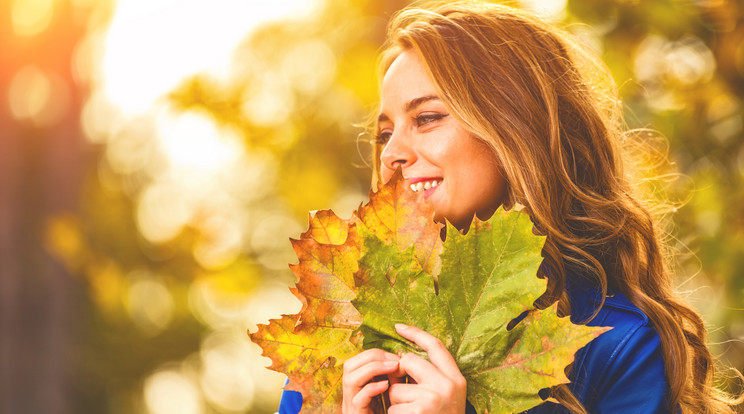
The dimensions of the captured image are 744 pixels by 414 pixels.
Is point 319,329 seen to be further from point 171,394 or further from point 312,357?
point 171,394

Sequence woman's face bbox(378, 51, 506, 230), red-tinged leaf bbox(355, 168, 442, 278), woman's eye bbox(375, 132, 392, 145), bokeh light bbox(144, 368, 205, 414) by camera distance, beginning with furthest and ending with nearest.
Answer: bokeh light bbox(144, 368, 205, 414)
woman's eye bbox(375, 132, 392, 145)
woman's face bbox(378, 51, 506, 230)
red-tinged leaf bbox(355, 168, 442, 278)

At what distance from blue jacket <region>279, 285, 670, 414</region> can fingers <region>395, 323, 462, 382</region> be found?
16.1 inches

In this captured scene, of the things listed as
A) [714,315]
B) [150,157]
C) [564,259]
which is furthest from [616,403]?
[150,157]

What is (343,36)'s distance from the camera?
7363 mm

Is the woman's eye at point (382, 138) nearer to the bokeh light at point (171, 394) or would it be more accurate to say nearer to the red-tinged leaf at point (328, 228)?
the red-tinged leaf at point (328, 228)

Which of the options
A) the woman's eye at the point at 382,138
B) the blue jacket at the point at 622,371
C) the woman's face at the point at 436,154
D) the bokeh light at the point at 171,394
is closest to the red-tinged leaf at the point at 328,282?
the blue jacket at the point at 622,371

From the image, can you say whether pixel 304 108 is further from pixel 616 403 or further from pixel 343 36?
pixel 616 403

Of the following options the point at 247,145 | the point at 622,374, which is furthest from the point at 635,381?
the point at 247,145

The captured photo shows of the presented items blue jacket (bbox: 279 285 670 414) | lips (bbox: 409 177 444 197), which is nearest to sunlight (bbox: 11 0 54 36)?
lips (bbox: 409 177 444 197)

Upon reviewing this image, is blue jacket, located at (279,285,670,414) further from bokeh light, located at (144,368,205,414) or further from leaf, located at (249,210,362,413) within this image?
bokeh light, located at (144,368,205,414)

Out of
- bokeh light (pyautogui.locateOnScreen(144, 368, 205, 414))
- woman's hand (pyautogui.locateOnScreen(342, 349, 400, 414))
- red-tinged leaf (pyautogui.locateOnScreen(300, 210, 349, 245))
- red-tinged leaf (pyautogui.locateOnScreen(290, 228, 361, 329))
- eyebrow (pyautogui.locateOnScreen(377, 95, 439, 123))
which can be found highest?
bokeh light (pyautogui.locateOnScreen(144, 368, 205, 414))

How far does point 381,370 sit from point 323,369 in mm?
161

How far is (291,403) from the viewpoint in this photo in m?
2.12

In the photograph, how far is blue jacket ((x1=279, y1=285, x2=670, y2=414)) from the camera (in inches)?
63.9
